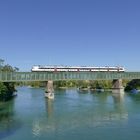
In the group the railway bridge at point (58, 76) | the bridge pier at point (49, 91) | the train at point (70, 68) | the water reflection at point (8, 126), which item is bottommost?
the water reflection at point (8, 126)

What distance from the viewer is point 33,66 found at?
548 feet

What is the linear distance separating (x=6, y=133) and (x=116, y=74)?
104740mm

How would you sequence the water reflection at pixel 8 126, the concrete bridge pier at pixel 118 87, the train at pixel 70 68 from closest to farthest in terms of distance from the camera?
the water reflection at pixel 8 126, the concrete bridge pier at pixel 118 87, the train at pixel 70 68

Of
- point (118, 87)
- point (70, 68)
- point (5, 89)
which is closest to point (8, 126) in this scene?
point (5, 89)

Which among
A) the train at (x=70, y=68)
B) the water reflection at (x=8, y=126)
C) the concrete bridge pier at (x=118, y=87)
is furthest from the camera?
the train at (x=70, y=68)

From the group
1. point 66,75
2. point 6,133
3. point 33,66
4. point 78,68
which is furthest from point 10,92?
point 6,133

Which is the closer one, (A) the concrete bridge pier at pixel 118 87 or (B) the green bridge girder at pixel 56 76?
(B) the green bridge girder at pixel 56 76

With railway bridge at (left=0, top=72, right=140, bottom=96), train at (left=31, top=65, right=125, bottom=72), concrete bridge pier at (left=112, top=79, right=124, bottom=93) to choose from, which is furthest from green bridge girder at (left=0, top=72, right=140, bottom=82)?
train at (left=31, top=65, right=125, bottom=72)

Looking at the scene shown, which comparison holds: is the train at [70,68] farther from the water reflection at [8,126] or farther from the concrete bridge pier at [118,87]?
the water reflection at [8,126]

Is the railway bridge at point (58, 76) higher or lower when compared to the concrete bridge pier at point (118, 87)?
higher

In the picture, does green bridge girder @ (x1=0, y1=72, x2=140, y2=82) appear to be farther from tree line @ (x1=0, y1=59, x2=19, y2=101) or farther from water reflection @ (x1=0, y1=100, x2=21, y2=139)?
water reflection @ (x1=0, y1=100, x2=21, y2=139)

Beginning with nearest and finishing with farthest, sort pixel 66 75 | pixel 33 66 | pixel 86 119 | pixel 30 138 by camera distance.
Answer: pixel 30 138 < pixel 86 119 < pixel 66 75 < pixel 33 66

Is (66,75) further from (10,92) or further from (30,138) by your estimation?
(30,138)

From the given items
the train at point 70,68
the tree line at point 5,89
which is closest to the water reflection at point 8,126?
the tree line at point 5,89
